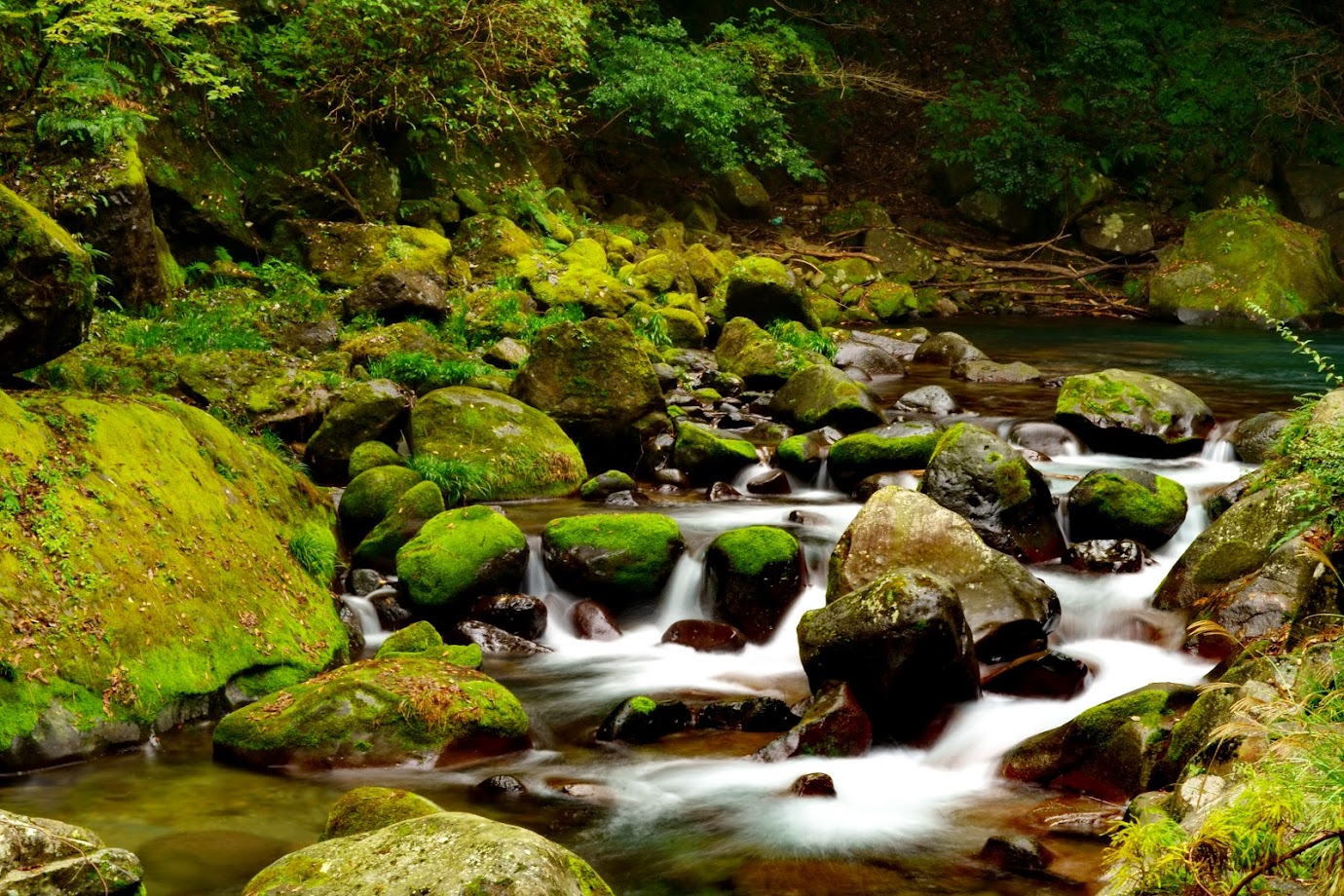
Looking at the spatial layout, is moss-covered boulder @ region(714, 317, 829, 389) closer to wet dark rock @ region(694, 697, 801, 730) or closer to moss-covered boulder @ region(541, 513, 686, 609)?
moss-covered boulder @ region(541, 513, 686, 609)

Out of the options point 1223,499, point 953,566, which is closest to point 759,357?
point 1223,499

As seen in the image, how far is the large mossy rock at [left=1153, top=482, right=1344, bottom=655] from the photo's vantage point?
527cm

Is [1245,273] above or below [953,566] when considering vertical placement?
above

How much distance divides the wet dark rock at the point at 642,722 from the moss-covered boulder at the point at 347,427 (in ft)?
14.3

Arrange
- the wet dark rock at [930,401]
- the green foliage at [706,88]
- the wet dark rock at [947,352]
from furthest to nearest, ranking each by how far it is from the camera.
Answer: the green foliage at [706,88] → the wet dark rock at [947,352] → the wet dark rock at [930,401]

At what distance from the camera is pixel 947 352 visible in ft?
54.5

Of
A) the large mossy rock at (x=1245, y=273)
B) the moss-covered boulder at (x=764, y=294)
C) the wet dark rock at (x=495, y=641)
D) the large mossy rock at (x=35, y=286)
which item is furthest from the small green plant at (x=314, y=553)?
the large mossy rock at (x=1245, y=273)

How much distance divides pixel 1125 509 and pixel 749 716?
428 cm

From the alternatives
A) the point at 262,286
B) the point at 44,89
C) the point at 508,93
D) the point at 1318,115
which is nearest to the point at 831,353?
the point at 508,93

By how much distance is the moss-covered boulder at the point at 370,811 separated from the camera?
12.9ft

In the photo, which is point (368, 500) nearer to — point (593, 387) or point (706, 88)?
point (593, 387)

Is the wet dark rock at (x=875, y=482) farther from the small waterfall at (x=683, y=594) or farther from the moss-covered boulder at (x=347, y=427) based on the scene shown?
the moss-covered boulder at (x=347, y=427)

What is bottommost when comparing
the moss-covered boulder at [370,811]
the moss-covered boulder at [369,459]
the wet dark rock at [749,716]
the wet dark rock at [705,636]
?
the wet dark rock at [705,636]

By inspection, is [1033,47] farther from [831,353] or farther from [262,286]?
[262,286]
